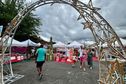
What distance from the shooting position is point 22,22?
45844mm

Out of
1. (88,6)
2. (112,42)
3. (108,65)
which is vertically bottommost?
(108,65)

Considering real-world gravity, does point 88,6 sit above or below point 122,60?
above

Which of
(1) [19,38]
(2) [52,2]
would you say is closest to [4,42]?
(2) [52,2]

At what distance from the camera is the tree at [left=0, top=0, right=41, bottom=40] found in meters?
43.0

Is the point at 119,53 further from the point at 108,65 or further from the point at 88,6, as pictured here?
the point at 88,6

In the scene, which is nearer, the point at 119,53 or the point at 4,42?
the point at 119,53

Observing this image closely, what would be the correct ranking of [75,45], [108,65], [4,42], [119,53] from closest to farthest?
[119,53] < [108,65] < [4,42] < [75,45]

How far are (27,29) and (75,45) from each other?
→ 10111 mm

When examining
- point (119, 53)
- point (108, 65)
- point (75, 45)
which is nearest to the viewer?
point (119, 53)

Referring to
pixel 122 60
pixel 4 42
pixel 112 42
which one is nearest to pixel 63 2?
pixel 112 42

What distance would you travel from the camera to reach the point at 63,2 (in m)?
10.8

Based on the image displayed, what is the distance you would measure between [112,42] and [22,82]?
5818 mm

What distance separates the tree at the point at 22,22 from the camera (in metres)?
43.0

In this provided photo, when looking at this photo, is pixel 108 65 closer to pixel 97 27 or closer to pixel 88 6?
pixel 97 27
